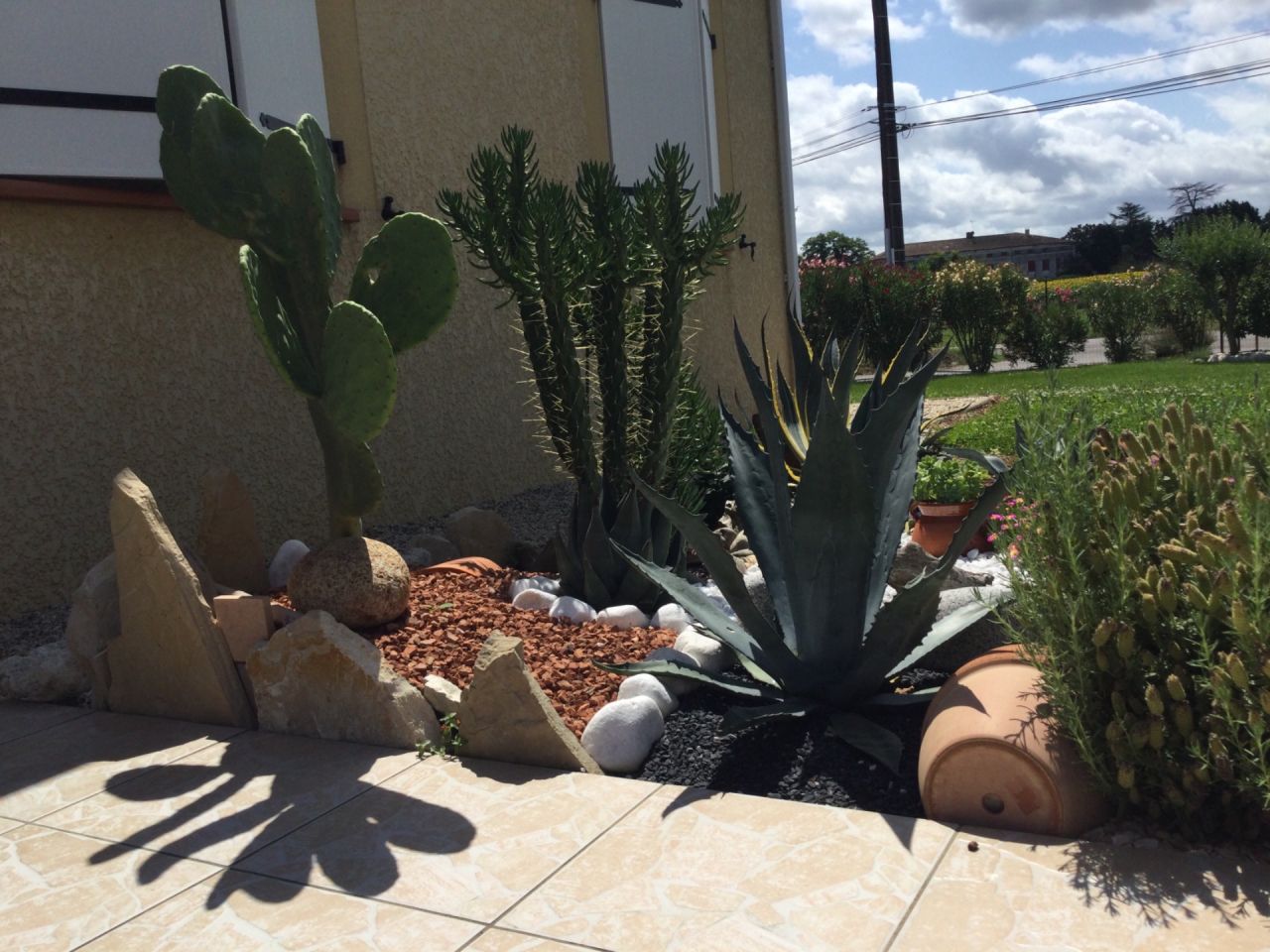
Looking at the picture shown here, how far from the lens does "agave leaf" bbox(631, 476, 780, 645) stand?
3307 millimetres

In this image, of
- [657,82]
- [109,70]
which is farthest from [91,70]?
[657,82]

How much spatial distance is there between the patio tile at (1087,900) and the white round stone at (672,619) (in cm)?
183

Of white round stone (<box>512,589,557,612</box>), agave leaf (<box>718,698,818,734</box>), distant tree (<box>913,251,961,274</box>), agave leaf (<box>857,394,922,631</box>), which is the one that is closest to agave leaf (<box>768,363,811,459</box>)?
white round stone (<box>512,589,557,612</box>)

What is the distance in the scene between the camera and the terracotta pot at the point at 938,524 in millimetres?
5426

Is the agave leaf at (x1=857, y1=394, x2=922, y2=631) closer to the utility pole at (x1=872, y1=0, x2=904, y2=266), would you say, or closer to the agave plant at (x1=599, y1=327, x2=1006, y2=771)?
the agave plant at (x1=599, y1=327, x2=1006, y2=771)

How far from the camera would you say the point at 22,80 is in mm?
4660

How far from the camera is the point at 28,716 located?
4086 mm

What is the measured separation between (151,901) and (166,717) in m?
1.41

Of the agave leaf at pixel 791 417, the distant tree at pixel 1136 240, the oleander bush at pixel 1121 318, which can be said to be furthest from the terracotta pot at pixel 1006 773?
the distant tree at pixel 1136 240

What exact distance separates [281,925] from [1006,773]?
68.6 inches

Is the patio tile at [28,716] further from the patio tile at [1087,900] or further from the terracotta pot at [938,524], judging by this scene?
the terracotta pot at [938,524]

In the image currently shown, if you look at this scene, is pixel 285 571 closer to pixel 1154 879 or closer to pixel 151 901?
pixel 151 901

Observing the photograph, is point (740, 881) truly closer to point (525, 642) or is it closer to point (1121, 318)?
point (525, 642)

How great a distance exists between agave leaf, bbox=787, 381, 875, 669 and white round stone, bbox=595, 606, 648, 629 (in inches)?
44.0
